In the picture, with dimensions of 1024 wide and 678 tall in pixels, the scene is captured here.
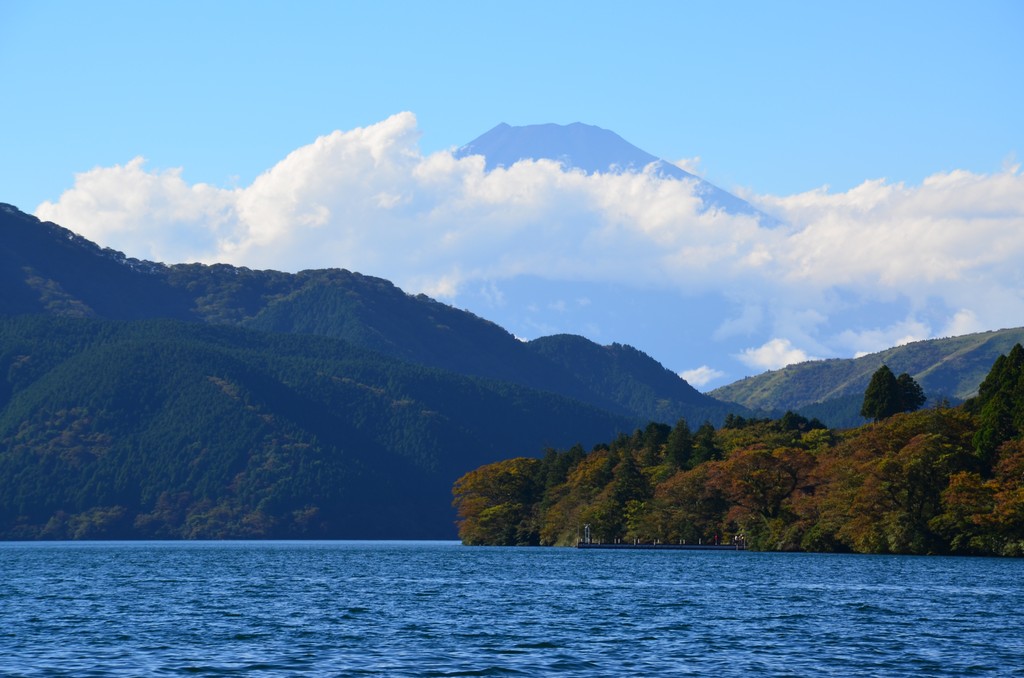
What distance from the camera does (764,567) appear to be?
140m

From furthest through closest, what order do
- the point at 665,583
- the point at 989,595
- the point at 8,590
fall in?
the point at 665,583, the point at 8,590, the point at 989,595

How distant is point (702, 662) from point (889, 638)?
13.1 meters

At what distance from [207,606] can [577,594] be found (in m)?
26.1

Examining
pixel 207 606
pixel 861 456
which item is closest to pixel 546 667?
pixel 207 606

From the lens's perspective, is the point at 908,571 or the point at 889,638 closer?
the point at 889,638

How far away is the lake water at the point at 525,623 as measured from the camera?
193 feet

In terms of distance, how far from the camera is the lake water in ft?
193

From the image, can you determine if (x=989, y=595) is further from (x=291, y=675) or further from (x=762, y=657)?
(x=291, y=675)

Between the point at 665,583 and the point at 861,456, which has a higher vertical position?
the point at 861,456

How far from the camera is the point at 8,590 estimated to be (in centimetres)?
A: 10794

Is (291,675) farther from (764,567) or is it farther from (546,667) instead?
(764,567)

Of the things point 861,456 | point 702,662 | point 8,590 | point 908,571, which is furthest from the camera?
point 861,456

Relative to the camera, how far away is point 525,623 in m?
76.4

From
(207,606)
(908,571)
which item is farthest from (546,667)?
(908,571)
